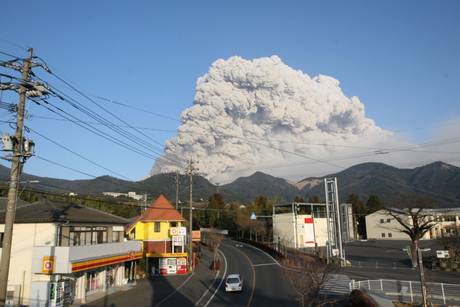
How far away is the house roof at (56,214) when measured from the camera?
29.8 m

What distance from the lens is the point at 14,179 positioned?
16.0 m

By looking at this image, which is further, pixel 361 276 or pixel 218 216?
pixel 218 216

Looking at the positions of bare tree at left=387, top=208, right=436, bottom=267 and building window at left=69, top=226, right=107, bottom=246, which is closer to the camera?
bare tree at left=387, top=208, right=436, bottom=267

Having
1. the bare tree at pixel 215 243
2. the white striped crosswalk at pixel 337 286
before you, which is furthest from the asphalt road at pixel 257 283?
the white striped crosswalk at pixel 337 286

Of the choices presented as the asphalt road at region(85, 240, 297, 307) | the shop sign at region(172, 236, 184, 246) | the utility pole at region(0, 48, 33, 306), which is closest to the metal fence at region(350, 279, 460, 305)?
the asphalt road at region(85, 240, 297, 307)

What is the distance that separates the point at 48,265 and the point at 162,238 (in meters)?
25.0

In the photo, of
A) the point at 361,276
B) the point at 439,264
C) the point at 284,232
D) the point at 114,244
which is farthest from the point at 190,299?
the point at 284,232

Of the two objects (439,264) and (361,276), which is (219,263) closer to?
(361,276)

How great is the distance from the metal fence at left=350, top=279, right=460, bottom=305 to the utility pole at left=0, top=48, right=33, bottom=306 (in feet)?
73.7

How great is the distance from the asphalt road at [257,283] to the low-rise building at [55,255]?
1088cm

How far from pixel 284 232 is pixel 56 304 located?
5846 centimetres

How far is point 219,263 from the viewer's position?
56.5m

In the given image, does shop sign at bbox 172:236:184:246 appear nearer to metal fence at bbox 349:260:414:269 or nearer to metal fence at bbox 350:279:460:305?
metal fence at bbox 349:260:414:269

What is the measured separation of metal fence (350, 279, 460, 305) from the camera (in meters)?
26.1
